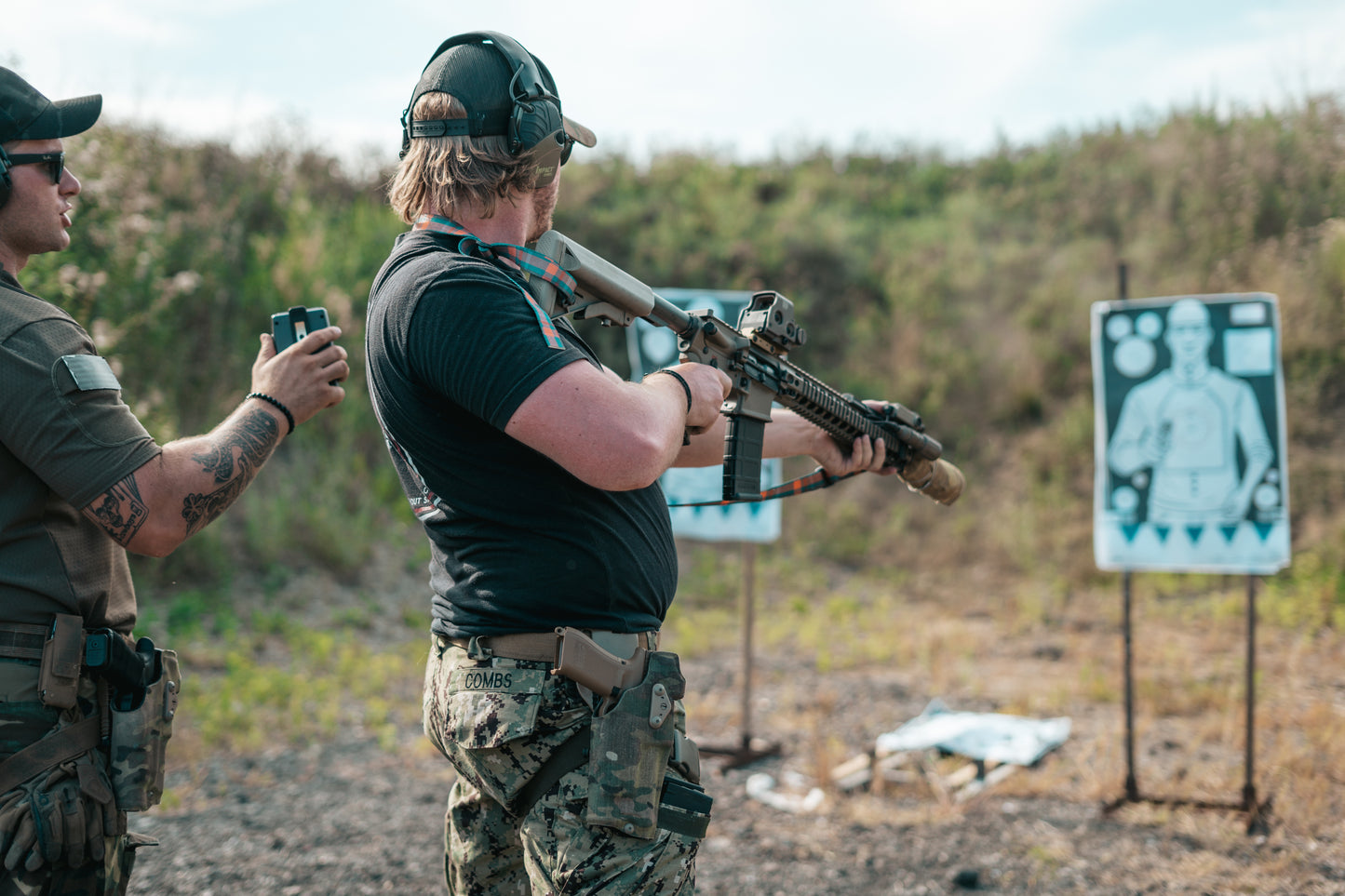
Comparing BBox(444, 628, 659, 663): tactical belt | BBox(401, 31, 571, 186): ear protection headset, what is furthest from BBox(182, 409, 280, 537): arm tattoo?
BBox(401, 31, 571, 186): ear protection headset

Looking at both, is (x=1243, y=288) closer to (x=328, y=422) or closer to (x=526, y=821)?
(x=328, y=422)

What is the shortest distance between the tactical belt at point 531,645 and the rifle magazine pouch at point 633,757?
0.24ft

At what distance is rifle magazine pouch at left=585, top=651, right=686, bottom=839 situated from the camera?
173 cm

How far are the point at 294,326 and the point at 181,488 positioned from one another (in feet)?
1.58

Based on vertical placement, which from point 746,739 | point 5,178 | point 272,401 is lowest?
point 746,739

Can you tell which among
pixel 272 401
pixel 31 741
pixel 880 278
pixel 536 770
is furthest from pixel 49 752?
pixel 880 278

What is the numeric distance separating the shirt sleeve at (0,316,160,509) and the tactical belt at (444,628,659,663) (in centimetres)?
68

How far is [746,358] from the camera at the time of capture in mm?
2305


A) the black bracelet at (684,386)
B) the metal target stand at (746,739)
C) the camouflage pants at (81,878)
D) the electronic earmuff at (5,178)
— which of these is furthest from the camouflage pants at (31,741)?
the metal target stand at (746,739)

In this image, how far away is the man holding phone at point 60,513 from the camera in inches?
65.8

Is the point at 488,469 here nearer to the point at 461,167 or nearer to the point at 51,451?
the point at 461,167

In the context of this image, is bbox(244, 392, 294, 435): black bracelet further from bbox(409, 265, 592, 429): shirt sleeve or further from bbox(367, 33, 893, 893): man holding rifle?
bbox(409, 265, 592, 429): shirt sleeve

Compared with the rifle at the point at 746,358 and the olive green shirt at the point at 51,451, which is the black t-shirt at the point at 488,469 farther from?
the olive green shirt at the point at 51,451

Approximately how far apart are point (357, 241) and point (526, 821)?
9.96m
